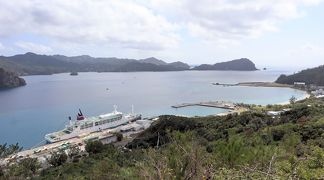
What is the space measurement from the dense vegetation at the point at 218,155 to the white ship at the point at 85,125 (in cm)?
808

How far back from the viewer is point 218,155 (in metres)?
7.00

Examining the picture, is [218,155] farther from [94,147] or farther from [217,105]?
[217,105]

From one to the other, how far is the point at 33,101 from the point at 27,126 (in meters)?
19.3

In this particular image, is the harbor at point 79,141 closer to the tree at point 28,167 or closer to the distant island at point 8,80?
the tree at point 28,167

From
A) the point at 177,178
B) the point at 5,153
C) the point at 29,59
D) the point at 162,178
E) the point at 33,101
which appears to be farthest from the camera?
the point at 29,59

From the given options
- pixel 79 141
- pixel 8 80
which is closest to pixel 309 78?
pixel 79 141

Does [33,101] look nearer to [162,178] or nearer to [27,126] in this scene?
[27,126]

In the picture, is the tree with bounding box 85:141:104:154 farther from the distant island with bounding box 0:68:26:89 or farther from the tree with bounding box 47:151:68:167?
the distant island with bounding box 0:68:26:89

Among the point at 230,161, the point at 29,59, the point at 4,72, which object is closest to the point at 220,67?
the point at 29,59

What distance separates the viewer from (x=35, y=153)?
22141 mm

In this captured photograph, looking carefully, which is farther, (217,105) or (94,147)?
(217,105)

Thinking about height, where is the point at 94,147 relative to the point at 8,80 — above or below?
below

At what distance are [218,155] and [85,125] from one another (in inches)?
962

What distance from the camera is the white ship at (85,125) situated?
27562 millimetres
